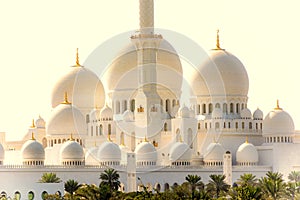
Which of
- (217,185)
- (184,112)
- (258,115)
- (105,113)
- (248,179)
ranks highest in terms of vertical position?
(258,115)

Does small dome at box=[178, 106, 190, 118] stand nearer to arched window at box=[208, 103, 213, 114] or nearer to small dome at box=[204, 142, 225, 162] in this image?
small dome at box=[204, 142, 225, 162]

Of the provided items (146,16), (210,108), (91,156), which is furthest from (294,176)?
(146,16)

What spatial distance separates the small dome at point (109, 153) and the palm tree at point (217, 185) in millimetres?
8062

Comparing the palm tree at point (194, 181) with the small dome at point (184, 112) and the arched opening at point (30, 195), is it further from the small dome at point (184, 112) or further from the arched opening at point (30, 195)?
the arched opening at point (30, 195)

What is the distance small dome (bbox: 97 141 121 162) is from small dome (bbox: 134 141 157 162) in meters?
1.48

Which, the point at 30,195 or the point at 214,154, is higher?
the point at 214,154

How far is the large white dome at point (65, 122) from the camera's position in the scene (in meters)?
104

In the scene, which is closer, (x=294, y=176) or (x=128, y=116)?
(x=294, y=176)

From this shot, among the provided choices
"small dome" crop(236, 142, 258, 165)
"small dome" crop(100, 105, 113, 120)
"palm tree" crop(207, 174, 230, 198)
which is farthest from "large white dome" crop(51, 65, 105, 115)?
"palm tree" crop(207, 174, 230, 198)

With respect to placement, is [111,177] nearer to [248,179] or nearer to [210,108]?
[248,179]

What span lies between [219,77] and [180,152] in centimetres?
895

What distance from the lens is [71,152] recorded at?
323 feet

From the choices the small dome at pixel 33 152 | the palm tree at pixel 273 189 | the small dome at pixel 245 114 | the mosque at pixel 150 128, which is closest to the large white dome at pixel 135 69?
the mosque at pixel 150 128

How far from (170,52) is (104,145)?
34.5 feet
